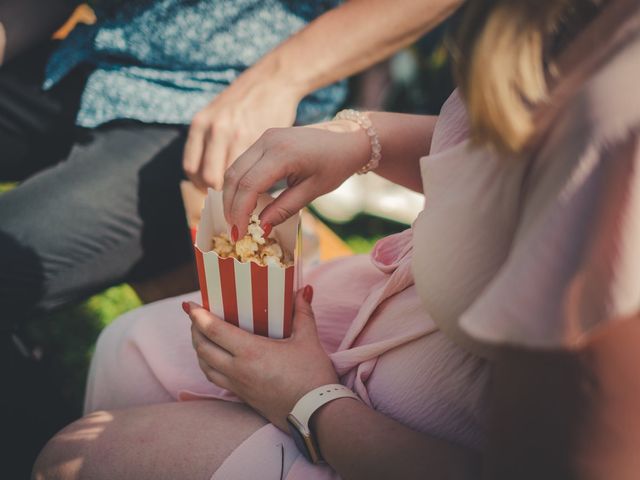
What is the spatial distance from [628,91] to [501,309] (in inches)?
8.6

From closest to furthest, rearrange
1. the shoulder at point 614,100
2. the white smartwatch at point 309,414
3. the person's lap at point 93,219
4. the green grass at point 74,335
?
the shoulder at point 614,100 → the white smartwatch at point 309,414 → the person's lap at point 93,219 → the green grass at point 74,335

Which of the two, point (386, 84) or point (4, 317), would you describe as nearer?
point (4, 317)

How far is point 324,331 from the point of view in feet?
3.43

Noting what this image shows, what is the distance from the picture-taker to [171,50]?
1447 millimetres

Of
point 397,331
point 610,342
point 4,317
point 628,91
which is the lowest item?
point 4,317

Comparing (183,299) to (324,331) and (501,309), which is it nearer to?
(324,331)

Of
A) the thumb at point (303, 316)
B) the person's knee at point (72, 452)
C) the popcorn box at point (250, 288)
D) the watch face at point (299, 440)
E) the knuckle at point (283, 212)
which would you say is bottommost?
the person's knee at point (72, 452)

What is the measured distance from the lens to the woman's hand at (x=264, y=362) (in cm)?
84

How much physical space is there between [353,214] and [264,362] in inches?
71.1

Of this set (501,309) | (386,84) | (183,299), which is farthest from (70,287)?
(386,84)

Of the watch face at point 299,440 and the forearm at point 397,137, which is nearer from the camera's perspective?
the watch face at point 299,440

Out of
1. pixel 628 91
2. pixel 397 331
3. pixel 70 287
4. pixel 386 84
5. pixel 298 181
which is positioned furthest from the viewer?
pixel 386 84

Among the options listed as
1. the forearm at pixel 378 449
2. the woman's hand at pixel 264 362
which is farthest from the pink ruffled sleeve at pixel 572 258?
the woman's hand at pixel 264 362

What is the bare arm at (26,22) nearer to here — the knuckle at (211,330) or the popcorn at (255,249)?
the popcorn at (255,249)
